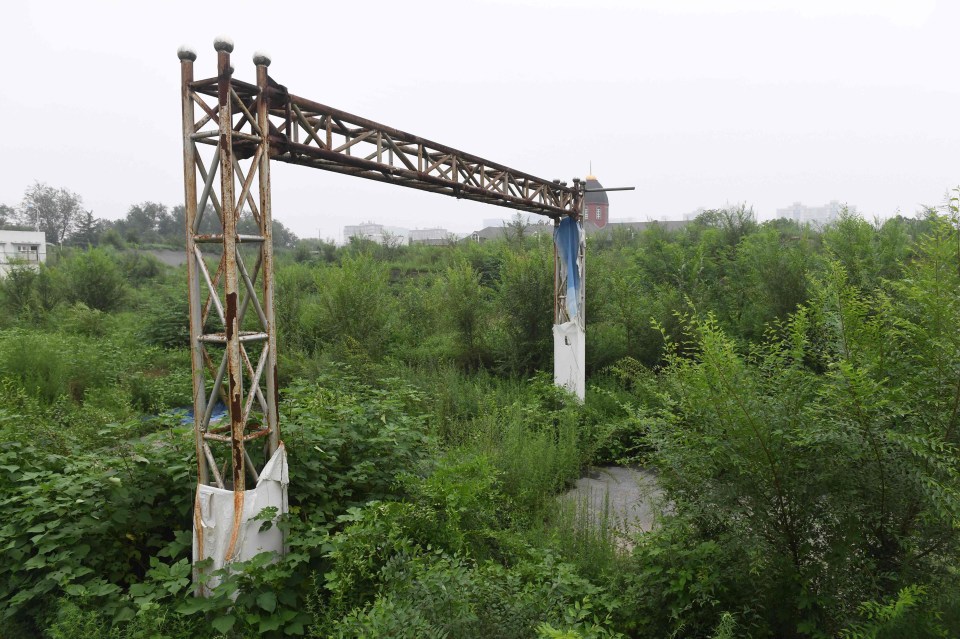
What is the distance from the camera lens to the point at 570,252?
962 centimetres

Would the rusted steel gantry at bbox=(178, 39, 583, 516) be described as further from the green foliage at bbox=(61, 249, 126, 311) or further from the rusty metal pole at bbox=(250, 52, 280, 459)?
the green foliage at bbox=(61, 249, 126, 311)

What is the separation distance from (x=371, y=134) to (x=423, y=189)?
131cm

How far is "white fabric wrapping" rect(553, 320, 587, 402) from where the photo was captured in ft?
31.0

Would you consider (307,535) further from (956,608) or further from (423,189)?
(423,189)

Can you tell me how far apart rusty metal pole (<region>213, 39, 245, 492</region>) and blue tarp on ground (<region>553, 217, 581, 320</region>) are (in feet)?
21.2

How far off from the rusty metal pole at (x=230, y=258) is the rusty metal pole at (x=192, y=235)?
0.24m

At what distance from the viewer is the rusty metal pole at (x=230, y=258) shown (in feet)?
12.4

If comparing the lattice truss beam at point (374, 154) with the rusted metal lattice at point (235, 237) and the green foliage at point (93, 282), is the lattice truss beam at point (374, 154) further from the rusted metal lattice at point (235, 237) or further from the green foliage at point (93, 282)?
the green foliage at point (93, 282)

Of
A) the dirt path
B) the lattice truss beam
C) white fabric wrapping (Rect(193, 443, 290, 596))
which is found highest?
the lattice truss beam

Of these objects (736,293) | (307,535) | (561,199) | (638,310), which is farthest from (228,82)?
(736,293)

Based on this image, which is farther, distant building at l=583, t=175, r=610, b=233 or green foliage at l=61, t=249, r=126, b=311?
green foliage at l=61, t=249, r=126, b=311

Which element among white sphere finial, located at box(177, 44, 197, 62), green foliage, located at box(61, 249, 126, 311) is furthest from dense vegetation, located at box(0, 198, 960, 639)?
green foliage, located at box(61, 249, 126, 311)

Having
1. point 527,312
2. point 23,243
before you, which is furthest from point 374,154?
point 23,243

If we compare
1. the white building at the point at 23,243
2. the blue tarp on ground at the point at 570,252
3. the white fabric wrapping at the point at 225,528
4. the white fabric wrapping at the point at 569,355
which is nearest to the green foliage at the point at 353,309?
the white fabric wrapping at the point at 569,355
